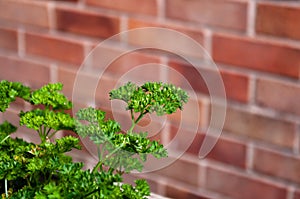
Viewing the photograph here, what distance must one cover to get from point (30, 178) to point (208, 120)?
75cm

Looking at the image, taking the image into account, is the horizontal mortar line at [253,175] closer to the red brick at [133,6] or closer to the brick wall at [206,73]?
the brick wall at [206,73]

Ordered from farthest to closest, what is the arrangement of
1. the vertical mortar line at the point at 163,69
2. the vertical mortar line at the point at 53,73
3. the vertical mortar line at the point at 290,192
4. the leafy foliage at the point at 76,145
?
1. the vertical mortar line at the point at 53,73
2. the vertical mortar line at the point at 163,69
3. the vertical mortar line at the point at 290,192
4. the leafy foliage at the point at 76,145

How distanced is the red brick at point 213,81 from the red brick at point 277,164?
13 cm

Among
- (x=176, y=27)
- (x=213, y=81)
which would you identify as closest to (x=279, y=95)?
(x=213, y=81)

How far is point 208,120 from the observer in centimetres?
150

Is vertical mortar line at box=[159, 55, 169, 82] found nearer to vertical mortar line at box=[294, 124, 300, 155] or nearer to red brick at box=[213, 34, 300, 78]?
red brick at box=[213, 34, 300, 78]

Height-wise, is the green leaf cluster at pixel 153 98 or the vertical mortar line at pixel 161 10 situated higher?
the vertical mortar line at pixel 161 10

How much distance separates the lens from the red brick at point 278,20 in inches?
51.2

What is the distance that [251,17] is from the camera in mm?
1364

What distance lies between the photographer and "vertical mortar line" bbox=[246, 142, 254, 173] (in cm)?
145

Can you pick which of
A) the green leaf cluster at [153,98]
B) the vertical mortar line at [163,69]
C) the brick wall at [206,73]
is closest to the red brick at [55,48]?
the brick wall at [206,73]

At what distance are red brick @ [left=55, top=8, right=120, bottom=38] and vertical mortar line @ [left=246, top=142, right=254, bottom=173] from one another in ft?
1.44

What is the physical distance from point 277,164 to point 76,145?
0.71 meters

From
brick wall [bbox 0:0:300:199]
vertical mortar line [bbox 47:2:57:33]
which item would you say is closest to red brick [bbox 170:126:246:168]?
brick wall [bbox 0:0:300:199]
